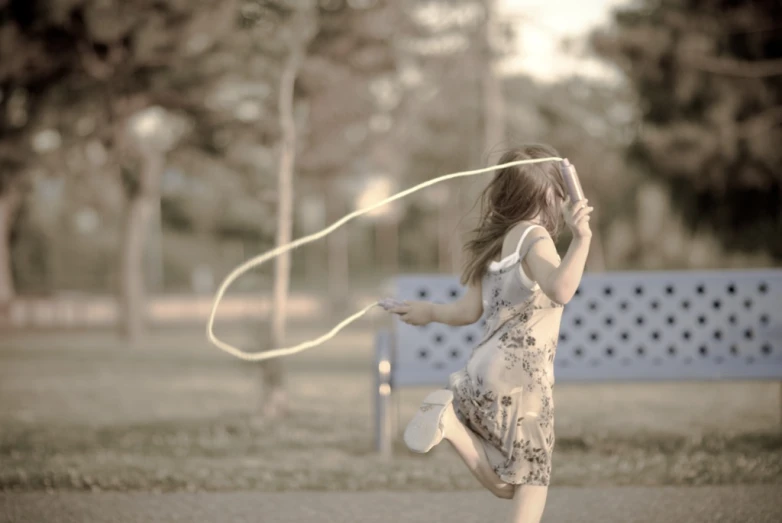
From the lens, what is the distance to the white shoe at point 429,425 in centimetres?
338

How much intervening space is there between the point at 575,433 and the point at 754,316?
5.17ft

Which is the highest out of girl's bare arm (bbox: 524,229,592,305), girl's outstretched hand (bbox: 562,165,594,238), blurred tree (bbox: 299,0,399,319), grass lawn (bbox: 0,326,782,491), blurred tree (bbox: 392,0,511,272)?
blurred tree (bbox: 392,0,511,272)

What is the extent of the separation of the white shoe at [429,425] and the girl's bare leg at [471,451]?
0.03 metres

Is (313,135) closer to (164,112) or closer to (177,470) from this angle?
(164,112)

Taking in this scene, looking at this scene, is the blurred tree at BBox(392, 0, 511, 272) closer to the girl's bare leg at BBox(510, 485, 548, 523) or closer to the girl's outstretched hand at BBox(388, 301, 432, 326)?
the girl's outstretched hand at BBox(388, 301, 432, 326)

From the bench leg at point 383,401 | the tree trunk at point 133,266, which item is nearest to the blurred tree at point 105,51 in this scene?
the tree trunk at point 133,266

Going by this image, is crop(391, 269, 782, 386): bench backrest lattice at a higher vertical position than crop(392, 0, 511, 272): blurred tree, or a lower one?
lower

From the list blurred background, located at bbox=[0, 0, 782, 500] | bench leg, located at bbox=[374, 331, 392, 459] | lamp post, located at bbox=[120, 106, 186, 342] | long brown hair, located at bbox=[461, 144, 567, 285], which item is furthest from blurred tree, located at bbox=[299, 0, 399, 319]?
long brown hair, located at bbox=[461, 144, 567, 285]

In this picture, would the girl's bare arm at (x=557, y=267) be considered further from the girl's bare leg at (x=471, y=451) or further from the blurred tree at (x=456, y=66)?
the blurred tree at (x=456, y=66)

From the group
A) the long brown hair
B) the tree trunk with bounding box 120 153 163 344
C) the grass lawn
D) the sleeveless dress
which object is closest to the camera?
the sleeveless dress

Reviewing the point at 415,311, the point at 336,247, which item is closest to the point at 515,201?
the point at 415,311

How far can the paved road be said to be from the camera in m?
4.97

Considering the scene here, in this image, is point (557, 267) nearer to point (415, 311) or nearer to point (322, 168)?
point (415, 311)

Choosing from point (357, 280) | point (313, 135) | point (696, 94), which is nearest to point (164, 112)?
point (313, 135)
